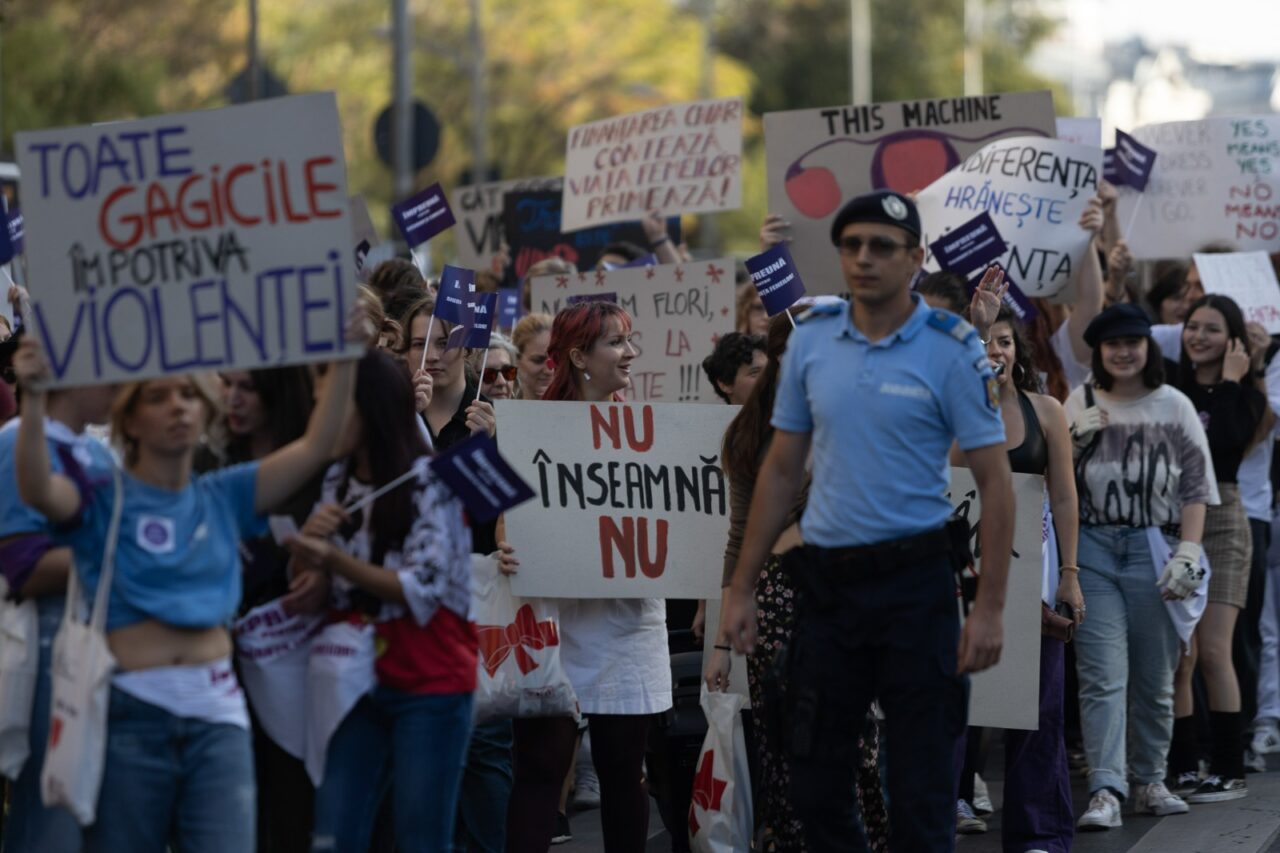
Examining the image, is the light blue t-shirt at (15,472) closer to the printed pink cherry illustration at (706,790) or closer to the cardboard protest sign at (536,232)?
the printed pink cherry illustration at (706,790)

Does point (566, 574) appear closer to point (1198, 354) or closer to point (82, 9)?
point (1198, 354)

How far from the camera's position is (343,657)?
4988 mm

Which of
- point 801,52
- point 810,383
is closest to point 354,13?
point 801,52

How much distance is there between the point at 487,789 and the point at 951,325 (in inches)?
85.1

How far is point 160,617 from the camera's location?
15.1 feet

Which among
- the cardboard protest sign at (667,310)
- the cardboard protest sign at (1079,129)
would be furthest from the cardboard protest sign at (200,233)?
the cardboard protest sign at (1079,129)

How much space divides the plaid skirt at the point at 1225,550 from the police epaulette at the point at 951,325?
13.1 feet

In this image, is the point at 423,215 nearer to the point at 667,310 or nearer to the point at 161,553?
the point at 667,310

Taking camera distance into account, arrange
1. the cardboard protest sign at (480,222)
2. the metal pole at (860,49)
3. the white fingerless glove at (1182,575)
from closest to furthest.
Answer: the white fingerless glove at (1182,575)
the cardboard protest sign at (480,222)
the metal pole at (860,49)

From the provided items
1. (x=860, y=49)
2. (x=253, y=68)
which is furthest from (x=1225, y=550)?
(x=860, y=49)

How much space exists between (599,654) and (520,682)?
332mm

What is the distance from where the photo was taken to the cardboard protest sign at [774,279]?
7.68 meters

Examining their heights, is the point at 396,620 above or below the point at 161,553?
below

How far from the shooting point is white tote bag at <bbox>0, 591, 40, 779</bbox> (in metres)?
4.89
